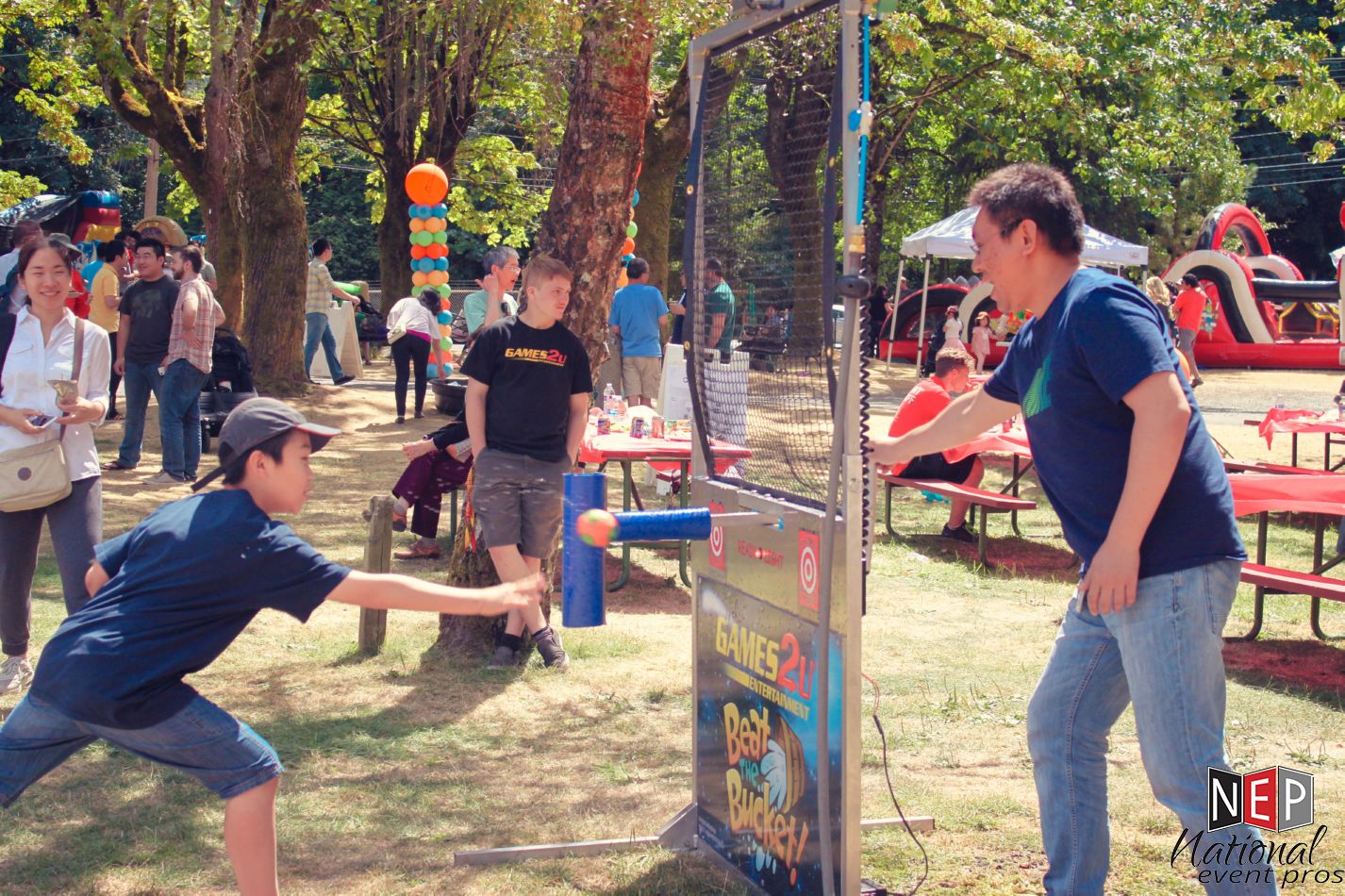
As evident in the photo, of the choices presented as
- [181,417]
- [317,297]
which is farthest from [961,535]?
[317,297]

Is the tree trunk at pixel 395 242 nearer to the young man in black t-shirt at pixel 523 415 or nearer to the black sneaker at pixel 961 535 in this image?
the black sneaker at pixel 961 535

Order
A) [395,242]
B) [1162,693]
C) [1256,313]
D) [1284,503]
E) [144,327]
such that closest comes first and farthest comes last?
[1162,693], [1284,503], [144,327], [395,242], [1256,313]

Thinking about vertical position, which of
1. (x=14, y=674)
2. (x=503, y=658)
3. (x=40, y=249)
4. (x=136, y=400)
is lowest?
(x=503, y=658)

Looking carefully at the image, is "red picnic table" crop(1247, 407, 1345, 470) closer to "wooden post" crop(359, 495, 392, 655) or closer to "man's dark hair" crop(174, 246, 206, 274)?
"wooden post" crop(359, 495, 392, 655)

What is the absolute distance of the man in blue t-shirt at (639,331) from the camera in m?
12.1

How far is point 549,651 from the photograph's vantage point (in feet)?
20.0

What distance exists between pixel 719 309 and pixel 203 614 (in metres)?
1.68

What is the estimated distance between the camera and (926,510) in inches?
439

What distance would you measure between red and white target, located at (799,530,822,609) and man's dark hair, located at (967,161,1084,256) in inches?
34.6

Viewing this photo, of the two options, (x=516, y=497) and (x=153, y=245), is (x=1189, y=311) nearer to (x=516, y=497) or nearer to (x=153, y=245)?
(x=153, y=245)

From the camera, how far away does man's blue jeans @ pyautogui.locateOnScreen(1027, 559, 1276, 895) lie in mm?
2783

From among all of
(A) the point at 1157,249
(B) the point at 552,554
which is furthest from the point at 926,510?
(A) the point at 1157,249

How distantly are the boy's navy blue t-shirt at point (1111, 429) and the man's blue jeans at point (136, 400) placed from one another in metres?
9.39

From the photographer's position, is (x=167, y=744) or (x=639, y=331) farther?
(x=639, y=331)
